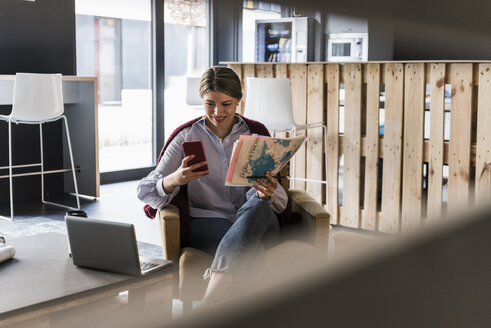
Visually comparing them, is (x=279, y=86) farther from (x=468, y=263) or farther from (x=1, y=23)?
(x=468, y=263)

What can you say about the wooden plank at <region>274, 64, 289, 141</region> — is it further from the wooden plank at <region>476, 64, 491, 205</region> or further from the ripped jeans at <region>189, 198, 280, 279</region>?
the ripped jeans at <region>189, 198, 280, 279</region>

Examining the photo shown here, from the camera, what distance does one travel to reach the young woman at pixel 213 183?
2320 millimetres

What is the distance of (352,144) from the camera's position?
14.2 feet

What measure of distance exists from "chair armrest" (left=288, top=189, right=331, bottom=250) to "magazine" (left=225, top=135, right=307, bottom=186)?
0.27 meters

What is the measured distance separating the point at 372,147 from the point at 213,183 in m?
2.00

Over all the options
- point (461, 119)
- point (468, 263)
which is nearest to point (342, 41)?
point (461, 119)

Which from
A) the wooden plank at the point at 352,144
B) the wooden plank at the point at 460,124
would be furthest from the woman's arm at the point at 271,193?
the wooden plank at the point at 352,144

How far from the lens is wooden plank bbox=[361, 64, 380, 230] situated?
13.7 ft

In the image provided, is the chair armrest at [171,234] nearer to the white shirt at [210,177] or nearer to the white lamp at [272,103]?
the white shirt at [210,177]

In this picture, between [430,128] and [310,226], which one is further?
[430,128]

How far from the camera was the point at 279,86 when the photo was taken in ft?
13.8

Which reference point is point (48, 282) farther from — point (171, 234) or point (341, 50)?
point (341, 50)

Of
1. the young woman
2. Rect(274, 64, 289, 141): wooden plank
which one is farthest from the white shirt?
Rect(274, 64, 289, 141): wooden plank

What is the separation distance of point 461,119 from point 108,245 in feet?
9.12
